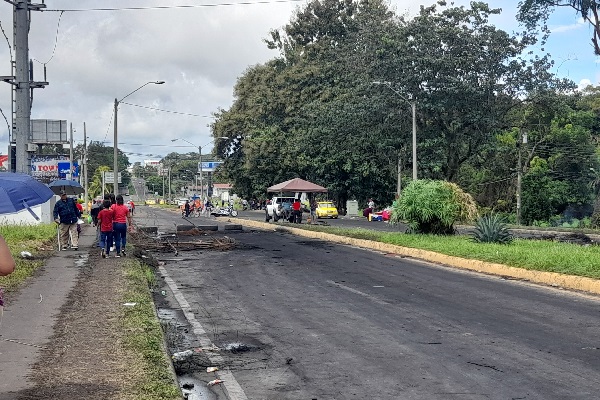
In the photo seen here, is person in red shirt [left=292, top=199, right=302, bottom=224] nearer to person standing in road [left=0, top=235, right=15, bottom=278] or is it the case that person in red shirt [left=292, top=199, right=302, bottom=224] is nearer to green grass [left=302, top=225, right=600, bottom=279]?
green grass [left=302, top=225, right=600, bottom=279]

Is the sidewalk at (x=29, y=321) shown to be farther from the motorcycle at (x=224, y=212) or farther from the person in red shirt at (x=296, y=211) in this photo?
the motorcycle at (x=224, y=212)

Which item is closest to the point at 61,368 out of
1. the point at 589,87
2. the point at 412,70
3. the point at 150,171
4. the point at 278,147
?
the point at 412,70

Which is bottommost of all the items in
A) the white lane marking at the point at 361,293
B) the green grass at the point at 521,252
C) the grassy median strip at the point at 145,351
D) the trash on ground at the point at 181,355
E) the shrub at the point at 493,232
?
the trash on ground at the point at 181,355

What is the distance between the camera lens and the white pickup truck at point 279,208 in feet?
153

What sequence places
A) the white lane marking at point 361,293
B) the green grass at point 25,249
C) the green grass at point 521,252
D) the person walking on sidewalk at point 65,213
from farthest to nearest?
the person walking on sidewalk at point 65,213 < the green grass at point 521,252 < the green grass at point 25,249 < the white lane marking at point 361,293

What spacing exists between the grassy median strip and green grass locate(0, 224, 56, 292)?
9.06ft

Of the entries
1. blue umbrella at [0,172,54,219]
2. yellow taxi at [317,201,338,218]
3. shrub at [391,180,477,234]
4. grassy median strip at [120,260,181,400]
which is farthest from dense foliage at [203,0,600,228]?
blue umbrella at [0,172,54,219]

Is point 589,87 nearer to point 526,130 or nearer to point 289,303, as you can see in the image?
point 526,130

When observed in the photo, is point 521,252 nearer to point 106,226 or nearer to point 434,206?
point 434,206

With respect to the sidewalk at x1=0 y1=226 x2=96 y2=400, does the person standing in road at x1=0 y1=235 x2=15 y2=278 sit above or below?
above

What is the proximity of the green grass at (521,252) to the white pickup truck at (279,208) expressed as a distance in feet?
72.1

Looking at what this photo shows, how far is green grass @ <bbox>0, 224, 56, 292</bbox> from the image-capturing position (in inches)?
553

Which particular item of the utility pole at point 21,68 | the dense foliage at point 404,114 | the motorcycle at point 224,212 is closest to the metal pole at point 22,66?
the utility pole at point 21,68

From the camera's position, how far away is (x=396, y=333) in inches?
373
